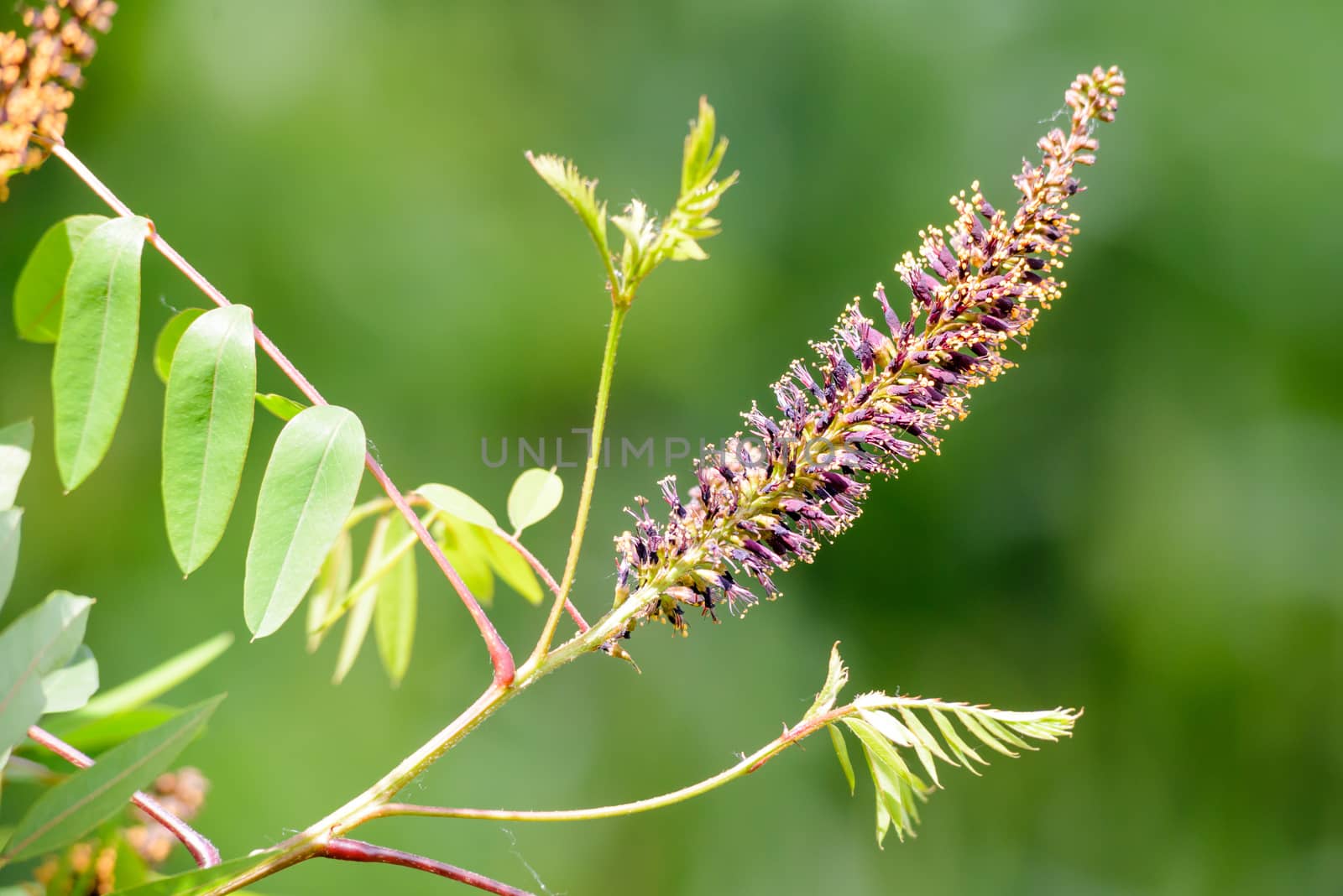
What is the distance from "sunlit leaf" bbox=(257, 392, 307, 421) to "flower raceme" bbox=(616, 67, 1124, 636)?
0.49ft

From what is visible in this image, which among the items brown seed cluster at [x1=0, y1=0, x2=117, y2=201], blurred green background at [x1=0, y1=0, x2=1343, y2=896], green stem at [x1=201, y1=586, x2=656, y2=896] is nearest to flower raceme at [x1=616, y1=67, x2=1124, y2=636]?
green stem at [x1=201, y1=586, x2=656, y2=896]

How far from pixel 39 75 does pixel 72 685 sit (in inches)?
9.3

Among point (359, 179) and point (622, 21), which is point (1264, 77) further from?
point (359, 179)

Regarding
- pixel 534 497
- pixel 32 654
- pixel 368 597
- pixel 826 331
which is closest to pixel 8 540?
pixel 32 654

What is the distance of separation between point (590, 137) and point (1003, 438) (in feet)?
3.29

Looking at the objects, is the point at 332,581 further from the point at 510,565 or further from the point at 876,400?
the point at 876,400

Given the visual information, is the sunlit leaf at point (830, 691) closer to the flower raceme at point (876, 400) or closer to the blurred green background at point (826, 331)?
the flower raceme at point (876, 400)

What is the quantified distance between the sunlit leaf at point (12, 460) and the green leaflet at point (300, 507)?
8cm

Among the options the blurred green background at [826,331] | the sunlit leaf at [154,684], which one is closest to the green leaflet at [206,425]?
the sunlit leaf at [154,684]

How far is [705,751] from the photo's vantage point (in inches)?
72.7

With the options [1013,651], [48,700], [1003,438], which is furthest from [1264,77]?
[48,700]

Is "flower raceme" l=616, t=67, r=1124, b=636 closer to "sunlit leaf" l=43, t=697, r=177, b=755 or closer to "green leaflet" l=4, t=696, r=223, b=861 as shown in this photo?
"green leaflet" l=4, t=696, r=223, b=861

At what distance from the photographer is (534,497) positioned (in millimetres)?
534

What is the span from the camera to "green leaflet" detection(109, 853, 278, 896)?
0.31 metres
